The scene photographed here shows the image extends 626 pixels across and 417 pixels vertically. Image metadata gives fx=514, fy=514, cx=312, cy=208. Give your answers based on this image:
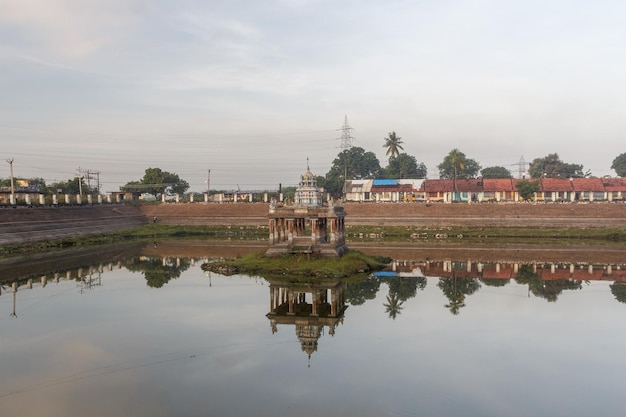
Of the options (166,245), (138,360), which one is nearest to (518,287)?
(138,360)

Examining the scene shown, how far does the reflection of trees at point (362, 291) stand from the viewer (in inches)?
1296

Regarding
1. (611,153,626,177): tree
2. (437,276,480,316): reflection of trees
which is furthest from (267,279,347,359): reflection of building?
(611,153,626,177): tree

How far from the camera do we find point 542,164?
13862 centimetres

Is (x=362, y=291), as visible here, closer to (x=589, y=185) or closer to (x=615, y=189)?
(x=589, y=185)

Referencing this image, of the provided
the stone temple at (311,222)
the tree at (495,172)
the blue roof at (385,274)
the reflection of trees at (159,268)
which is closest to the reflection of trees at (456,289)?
the blue roof at (385,274)

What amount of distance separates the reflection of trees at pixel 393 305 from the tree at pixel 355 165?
104 meters

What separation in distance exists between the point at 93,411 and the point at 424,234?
62178 millimetres

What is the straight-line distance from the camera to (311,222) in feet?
148

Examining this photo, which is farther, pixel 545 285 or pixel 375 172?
pixel 375 172

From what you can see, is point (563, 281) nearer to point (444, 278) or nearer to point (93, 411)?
point (444, 278)

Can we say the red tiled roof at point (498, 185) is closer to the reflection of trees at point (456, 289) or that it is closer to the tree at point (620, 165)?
the tree at point (620, 165)

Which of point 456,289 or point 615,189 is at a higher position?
point 615,189

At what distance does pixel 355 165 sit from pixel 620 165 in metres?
72.6

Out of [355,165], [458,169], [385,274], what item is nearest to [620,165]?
[458,169]
